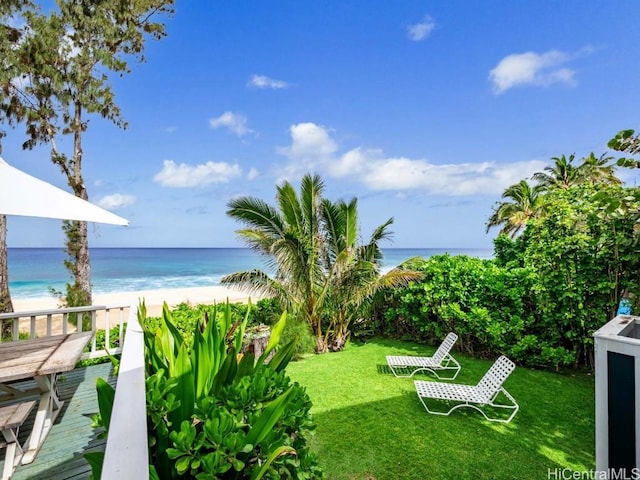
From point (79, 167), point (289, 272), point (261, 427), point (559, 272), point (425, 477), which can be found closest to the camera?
point (261, 427)

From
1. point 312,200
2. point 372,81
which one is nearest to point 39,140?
point 312,200

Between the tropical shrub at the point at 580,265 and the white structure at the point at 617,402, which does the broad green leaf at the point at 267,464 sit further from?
the tropical shrub at the point at 580,265

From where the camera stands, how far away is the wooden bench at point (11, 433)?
7.72ft

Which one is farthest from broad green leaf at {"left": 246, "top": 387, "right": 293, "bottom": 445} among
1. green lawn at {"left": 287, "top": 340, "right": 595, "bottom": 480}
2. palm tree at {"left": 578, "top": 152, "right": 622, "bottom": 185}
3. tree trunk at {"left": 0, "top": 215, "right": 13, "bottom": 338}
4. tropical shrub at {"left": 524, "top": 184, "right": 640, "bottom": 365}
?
palm tree at {"left": 578, "top": 152, "right": 622, "bottom": 185}

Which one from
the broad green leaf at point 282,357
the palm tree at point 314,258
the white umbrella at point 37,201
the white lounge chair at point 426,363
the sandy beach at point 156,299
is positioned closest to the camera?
the broad green leaf at point 282,357

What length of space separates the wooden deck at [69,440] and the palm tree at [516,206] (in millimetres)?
22529

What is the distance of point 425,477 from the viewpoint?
10.9 feet

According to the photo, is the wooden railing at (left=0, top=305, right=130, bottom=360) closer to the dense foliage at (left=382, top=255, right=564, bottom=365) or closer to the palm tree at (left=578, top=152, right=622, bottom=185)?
the dense foliage at (left=382, top=255, right=564, bottom=365)

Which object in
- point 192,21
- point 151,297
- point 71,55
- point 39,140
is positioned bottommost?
point 151,297

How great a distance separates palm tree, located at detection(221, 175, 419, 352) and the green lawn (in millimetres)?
2341

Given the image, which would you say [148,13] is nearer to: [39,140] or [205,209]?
[39,140]

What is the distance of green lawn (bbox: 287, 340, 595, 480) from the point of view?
137 inches

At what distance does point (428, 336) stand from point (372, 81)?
1023 cm

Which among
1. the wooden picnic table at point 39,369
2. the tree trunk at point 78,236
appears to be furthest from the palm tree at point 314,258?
the tree trunk at point 78,236
